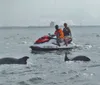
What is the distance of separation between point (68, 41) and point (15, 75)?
48.5 ft

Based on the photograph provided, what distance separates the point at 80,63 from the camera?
21.5m

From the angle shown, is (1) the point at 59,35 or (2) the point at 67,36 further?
(2) the point at 67,36

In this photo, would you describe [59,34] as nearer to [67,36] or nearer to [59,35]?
[59,35]

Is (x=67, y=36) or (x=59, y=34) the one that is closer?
(x=59, y=34)

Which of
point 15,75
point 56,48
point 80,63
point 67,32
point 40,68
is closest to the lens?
point 15,75

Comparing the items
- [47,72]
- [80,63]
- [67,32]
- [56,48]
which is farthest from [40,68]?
[67,32]

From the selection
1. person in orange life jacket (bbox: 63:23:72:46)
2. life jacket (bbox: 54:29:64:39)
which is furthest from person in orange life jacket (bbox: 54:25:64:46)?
person in orange life jacket (bbox: 63:23:72:46)

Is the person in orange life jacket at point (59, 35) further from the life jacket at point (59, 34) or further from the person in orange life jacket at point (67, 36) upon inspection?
the person in orange life jacket at point (67, 36)

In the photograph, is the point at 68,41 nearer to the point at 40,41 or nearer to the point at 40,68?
the point at 40,41

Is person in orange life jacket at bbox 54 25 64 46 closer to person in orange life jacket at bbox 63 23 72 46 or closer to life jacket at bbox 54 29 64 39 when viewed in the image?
life jacket at bbox 54 29 64 39

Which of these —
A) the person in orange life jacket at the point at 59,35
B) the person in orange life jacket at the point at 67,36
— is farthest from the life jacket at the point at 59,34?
the person in orange life jacket at the point at 67,36

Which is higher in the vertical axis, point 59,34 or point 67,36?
point 59,34

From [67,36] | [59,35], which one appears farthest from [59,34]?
[67,36]

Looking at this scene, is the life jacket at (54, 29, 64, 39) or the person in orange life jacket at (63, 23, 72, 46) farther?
the person in orange life jacket at (63, 23, 72, 46)
